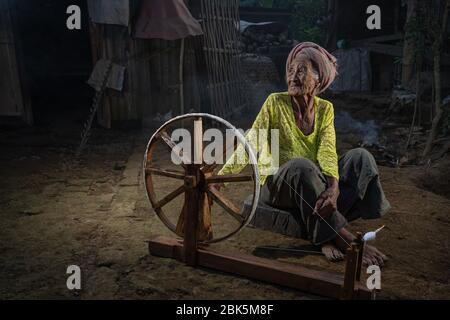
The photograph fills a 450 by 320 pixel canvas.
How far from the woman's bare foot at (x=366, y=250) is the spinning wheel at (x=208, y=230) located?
0.43 metres

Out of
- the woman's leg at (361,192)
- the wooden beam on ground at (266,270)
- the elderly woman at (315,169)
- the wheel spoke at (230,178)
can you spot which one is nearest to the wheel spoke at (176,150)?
the wheel spoke at (230,178)

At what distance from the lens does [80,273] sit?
2623 millimetres

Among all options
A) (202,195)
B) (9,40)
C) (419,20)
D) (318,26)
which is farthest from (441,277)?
(318,26)

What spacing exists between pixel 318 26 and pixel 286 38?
1107 mm

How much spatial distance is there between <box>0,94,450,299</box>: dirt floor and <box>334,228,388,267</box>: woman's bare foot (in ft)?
0.29

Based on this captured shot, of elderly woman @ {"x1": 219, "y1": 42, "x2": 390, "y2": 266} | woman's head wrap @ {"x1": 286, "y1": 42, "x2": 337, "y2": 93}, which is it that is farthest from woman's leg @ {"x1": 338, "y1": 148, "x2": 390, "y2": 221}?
woman's head wrap @ {"x1": 286, "y1": 42, "x2": 337, "y2": 93}

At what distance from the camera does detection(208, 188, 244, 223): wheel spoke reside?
2.50 m

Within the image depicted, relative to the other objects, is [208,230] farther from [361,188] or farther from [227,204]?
[361,188]

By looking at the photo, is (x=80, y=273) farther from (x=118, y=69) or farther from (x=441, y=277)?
(x=118, y=69)

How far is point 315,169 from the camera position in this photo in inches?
104

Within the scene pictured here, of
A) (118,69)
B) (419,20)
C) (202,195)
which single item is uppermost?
(419,20)

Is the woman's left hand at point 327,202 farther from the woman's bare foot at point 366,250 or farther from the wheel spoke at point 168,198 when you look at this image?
the wheel spoke at point 168,198

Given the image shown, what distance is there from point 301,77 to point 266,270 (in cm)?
129
